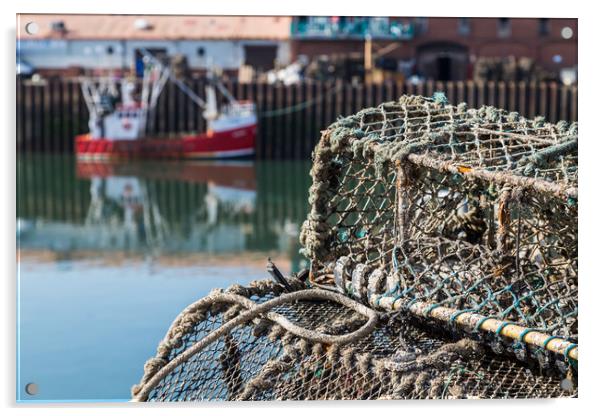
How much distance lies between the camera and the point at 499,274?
375 cm

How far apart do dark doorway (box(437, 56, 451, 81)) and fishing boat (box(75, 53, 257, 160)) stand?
141 inches

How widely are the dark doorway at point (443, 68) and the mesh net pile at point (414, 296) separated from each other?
16.5 metres

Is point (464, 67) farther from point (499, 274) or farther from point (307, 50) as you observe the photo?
point (499, 274)

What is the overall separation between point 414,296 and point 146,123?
18.3m

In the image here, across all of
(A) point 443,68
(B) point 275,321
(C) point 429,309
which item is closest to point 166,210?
(A) point 443,68

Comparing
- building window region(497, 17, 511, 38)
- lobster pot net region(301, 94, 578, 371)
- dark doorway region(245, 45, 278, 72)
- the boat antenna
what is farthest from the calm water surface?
building window region(497, 17, 511, 38)

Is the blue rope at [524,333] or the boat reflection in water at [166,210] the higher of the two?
the blue rope at [524,333]

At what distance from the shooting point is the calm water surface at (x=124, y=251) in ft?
18.2

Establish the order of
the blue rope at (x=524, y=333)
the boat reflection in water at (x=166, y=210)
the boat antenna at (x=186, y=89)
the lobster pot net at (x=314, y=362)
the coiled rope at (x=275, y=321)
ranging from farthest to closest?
the boat antenna at (x=186, y=89) → the boat reflection in water at (x=166, y=210) → the coiled rope at (x=275, y=321) → the lobster pot net at (x=314, y=362) → the blue rope at (x=524, y=333)

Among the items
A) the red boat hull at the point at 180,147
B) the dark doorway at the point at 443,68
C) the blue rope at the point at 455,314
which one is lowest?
the blue rope at the point at 455,314

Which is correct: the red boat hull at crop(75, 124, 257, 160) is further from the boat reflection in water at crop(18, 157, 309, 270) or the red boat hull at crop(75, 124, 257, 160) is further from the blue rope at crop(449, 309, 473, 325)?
the blue rope at crop(449, 309, 473, 325)

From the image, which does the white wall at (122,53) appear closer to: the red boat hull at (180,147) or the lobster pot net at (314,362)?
Result: the red boat hull at (180,147)

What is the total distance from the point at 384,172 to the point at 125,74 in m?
18.5

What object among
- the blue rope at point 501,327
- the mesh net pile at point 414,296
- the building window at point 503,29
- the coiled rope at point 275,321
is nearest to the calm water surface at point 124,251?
the coiled rope at point 275,321
